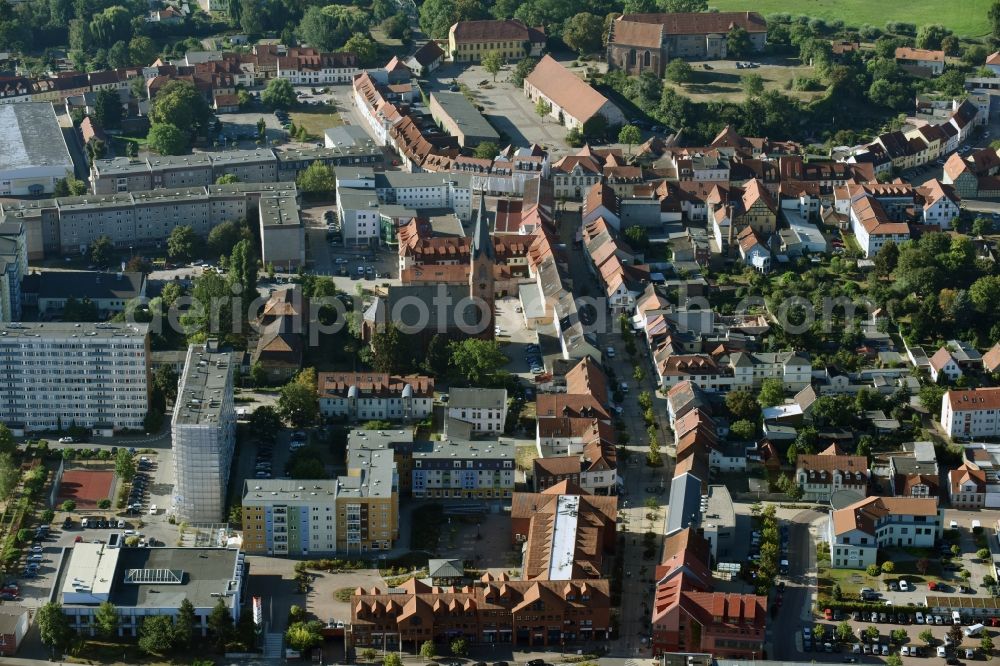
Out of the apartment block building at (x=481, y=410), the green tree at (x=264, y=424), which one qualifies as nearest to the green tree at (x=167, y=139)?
the green tree at (x=264, y=424)

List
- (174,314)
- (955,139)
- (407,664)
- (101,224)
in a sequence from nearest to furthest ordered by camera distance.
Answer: (407,664) → (174,314) → (101,224) → (955,139)

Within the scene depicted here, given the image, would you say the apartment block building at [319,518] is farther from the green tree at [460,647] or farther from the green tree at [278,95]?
the green tree at [278,95]

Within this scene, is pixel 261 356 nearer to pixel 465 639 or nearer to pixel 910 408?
pixel 465 639

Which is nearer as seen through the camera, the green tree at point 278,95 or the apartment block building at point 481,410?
the apartment block building at point 481,410

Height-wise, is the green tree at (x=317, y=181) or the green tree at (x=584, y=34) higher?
the green tree at (x=584, y=34)

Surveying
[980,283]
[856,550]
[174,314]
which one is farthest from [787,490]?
[174,314]

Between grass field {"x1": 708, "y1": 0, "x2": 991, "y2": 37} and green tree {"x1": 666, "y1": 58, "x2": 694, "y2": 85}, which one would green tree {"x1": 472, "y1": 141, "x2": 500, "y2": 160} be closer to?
green tree {"x1": 666, "y1": 58, "x2": 694, "y2": 85}
